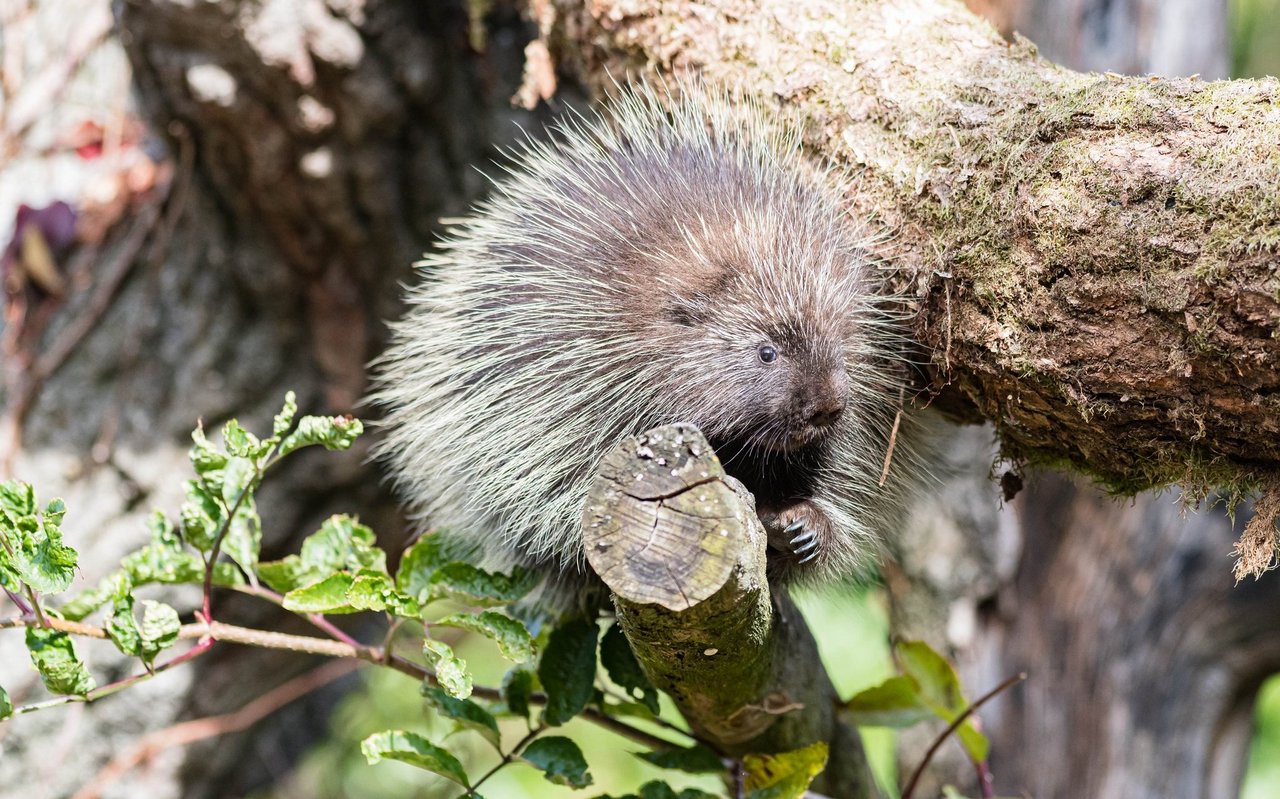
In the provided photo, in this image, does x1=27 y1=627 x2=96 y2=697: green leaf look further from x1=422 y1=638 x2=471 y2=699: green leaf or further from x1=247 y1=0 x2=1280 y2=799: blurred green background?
x1=247 y1=0 x2=1280 y2=799: blurred green background

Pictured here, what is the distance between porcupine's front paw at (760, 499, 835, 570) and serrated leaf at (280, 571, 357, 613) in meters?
0.73

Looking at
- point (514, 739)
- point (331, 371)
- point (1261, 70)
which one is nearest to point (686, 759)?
point (331, 371)

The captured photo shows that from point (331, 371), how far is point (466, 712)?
196 cm

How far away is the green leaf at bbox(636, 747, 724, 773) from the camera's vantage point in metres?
1.83

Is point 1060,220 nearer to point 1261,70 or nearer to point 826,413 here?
point 826,413

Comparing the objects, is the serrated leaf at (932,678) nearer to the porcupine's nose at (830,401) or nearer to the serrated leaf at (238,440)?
the porcupine's nose at (830,401)

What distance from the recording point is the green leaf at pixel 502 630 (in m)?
1.58

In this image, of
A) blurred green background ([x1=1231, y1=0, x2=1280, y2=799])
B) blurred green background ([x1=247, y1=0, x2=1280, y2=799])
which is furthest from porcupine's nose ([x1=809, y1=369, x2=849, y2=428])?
blurred green background ([x1=247, y1=0, x2=1280, y2=799])

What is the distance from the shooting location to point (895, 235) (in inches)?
73.3

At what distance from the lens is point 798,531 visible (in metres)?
1.93

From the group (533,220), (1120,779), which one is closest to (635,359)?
(533,220)

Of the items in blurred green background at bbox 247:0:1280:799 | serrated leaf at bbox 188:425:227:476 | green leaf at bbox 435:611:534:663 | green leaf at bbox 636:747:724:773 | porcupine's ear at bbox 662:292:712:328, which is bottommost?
blurred green background at bbox 247:0:1280:799

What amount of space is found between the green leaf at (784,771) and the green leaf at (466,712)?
0.44 meters

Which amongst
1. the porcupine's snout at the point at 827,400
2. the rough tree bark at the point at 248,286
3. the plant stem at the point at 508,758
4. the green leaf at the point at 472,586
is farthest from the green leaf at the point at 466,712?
the rough tree bark at the point at 248,286
